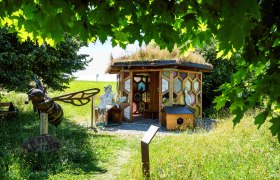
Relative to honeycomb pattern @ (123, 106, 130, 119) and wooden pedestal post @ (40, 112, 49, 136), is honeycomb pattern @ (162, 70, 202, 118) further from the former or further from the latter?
wooden pedestal post @ (40, 112, 49, 136)

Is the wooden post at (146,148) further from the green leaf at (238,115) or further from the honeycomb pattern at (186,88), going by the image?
the honeycomb pattern at (186,88)

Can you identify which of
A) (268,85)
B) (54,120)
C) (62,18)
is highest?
(62,18)

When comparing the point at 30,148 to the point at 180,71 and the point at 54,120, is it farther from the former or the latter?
the point at 180,71

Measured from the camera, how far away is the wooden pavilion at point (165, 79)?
48.7 feet

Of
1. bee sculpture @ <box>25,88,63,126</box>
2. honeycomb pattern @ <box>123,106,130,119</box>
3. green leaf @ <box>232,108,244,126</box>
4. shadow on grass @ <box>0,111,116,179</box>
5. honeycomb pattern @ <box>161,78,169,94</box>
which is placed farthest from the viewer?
honeycomb pattern @ <box>123,106,130,119</box>

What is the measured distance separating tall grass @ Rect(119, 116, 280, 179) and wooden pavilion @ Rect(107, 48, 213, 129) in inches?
212

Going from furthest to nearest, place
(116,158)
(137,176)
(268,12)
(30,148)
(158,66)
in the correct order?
(158,66) < (116,158) < (30,148) < (137,176) < (268,12)

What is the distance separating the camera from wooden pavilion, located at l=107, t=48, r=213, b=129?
1484 cm

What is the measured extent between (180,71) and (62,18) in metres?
13.5

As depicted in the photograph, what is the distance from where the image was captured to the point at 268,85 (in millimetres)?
2584

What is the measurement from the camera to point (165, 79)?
15.1 metres

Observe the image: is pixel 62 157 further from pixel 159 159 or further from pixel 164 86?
pixel 164 86

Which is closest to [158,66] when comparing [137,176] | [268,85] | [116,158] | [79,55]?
[79,55]

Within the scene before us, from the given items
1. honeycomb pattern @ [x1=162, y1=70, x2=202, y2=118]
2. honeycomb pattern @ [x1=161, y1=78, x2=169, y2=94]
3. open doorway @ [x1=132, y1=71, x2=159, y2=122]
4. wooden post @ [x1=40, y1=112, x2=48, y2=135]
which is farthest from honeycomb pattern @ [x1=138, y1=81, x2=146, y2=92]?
wooden post @ [x1=40, y1=112, x2=48, y2=135]
